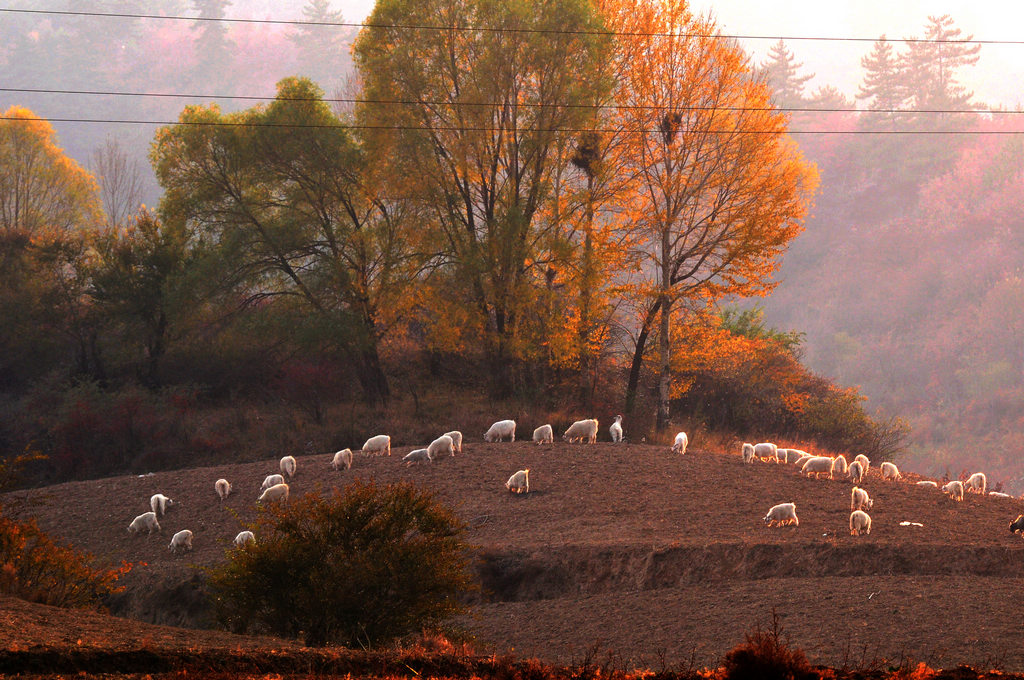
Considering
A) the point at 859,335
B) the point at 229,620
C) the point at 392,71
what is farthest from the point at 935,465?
the point at 229,620

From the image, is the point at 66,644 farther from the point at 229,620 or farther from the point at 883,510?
the point at 883,510

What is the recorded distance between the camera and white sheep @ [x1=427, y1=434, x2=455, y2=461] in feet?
58.3

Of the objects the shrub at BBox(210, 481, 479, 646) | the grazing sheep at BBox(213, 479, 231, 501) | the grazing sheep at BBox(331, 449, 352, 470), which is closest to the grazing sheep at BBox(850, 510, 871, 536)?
the shrub at BBox(210, 481, 479, 646)

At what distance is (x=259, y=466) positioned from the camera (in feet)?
63.3

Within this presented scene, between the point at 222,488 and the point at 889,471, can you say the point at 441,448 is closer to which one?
the point at 222,488

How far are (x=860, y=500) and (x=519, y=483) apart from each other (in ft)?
17.6

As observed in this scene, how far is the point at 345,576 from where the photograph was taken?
8914mm

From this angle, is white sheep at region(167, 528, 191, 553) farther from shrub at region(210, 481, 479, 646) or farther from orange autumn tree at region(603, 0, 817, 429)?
orange autumn tree at region(603, 0, 817, 429)

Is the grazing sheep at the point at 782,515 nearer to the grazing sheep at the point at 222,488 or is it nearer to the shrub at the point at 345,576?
the shrub at the point at 345,576

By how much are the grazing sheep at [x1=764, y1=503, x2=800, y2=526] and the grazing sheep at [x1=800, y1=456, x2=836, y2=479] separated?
3.40 metres

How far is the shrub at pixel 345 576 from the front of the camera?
8898 mm

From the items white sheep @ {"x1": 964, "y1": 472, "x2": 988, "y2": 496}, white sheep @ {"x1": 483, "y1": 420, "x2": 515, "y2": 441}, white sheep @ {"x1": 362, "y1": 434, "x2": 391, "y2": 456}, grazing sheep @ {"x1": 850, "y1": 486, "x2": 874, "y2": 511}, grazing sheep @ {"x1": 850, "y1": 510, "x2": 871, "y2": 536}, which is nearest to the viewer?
grazing sheep @ {"x1": 850, "y1": 510, "x2": 871, "y2": 536}

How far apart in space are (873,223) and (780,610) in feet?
242

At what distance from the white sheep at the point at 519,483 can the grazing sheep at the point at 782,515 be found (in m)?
4.09
